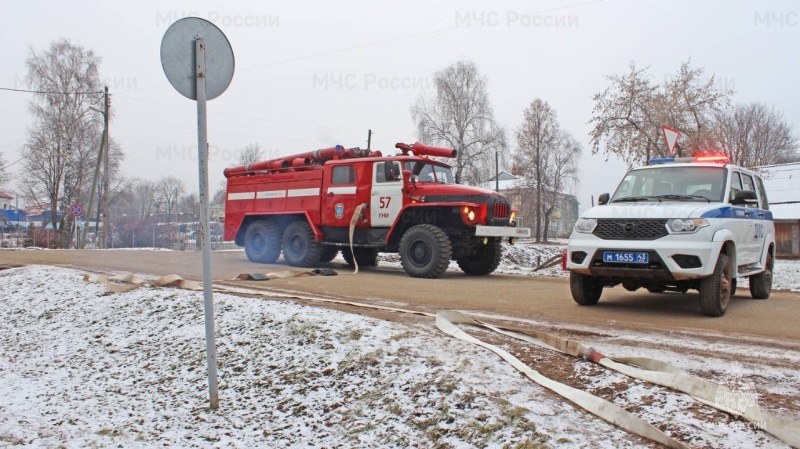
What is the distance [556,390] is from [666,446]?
77cm

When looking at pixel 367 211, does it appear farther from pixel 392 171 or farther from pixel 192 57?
pixel 192 57

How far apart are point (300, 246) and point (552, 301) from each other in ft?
23.9

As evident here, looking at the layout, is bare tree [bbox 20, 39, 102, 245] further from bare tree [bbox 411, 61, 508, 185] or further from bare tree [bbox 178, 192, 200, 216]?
bare tree [bbox 178, 192, 200, 216]

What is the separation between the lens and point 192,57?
12.7 ft

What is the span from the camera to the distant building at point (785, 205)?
29953 millimetres

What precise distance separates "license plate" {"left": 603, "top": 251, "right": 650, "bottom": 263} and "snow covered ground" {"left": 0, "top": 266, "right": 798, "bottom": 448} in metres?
1.69

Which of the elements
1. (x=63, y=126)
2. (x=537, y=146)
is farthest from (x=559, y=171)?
(x=63, y=126)

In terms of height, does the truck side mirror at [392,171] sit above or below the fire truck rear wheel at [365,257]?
above

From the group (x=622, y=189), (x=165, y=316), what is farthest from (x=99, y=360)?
(x=622, y=189)

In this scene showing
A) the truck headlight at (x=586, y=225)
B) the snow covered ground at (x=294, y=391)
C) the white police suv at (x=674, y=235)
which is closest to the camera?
the snow covered ground at (x=294, y=391)

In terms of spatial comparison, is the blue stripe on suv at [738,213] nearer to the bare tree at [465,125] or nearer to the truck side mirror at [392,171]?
the truck side mirror at [392,171]

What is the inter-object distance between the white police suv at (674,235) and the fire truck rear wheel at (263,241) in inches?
343

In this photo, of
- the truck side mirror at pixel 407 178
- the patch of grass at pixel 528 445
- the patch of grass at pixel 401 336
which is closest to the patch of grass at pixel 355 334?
the patch of grass at pixel 401 336

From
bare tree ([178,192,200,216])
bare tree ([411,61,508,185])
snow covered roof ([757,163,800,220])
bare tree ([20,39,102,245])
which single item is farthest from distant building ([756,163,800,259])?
bare tree ([178,192,200,216])
